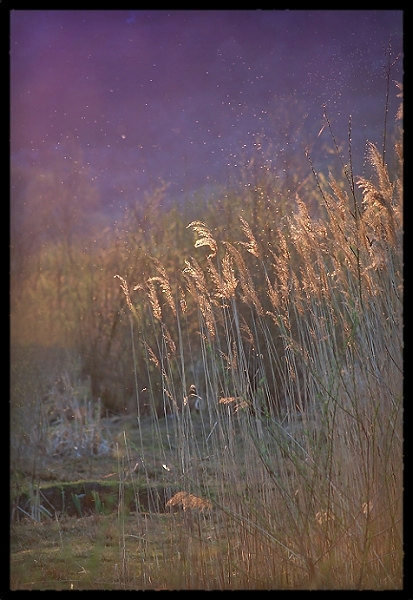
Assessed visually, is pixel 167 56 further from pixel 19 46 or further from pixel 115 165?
pixel 115 165

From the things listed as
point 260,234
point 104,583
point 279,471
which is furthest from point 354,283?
point 260,234

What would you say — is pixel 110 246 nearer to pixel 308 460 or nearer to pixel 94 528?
pixel 94 528

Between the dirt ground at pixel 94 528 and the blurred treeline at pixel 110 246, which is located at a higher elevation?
the blurred treeline at pixel 110 246

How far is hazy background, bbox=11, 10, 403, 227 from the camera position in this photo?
86.4 inches

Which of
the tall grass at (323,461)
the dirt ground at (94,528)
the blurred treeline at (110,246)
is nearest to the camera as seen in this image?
the tall grass at (323,461)

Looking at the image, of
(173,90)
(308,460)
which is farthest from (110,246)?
(308,460)

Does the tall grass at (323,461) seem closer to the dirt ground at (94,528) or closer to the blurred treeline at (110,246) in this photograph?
the dirt ground at (94,528)

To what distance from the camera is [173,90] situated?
2.64 meters

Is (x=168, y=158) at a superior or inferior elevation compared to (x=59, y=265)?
superior

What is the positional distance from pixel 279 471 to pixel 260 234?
1.92m

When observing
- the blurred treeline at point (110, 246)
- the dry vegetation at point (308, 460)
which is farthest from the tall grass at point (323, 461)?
the blurred treeline at point (110, 246)

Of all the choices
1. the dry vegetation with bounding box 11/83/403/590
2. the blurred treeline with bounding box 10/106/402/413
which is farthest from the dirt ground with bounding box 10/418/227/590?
the blurred treeline with bounding box 10/106/402/413

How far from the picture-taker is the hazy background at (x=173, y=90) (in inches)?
86.4
